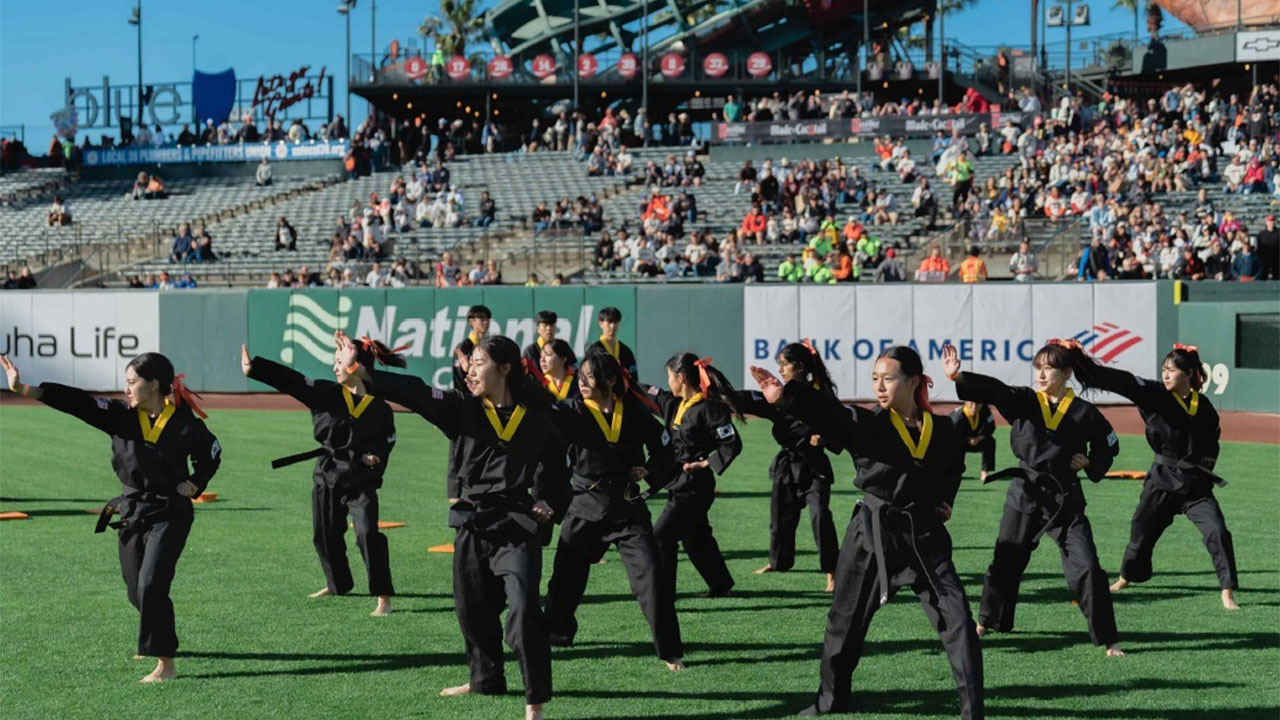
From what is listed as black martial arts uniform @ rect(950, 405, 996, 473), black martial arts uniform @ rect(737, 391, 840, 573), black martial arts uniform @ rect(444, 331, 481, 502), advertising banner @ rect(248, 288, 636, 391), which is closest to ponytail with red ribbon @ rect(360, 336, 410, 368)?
black martial arts uniform @ rect(444, 331, 481, 502)

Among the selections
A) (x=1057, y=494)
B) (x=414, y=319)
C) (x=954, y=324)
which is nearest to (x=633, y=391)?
(x=1057, y=494)

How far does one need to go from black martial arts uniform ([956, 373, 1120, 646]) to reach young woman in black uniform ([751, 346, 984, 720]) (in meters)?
1.72

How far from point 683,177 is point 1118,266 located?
49.9 ft

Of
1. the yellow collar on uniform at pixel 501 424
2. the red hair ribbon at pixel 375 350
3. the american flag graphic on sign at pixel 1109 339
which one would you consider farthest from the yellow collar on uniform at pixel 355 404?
the american flag graphic on sign at pixel 1109 339

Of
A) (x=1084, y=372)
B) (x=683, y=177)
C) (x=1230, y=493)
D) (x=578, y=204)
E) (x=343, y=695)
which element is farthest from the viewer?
(x=683, y=177)

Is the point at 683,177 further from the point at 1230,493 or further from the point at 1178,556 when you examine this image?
the point at 1178,556

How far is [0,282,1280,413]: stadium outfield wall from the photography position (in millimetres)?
26719

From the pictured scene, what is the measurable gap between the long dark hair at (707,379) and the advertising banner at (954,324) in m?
16.9

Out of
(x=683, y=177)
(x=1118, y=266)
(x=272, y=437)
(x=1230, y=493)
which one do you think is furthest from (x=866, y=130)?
(x=1230, y=493)

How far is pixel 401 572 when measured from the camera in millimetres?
12133

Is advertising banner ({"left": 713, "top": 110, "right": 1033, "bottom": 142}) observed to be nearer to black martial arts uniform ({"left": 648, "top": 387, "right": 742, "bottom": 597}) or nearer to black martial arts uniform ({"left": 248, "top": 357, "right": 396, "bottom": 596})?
black martial arts uniform ({"left": 648, "top": 387, "right": 742, "bottom": 597})

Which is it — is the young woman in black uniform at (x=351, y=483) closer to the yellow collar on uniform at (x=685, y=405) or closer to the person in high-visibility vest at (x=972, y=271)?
the yellow collar on uniform at (x=685, y=405)

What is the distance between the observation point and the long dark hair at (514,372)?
7.85 metres

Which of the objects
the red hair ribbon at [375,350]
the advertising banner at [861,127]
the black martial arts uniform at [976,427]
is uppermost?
the advertising banner at [861,127]
